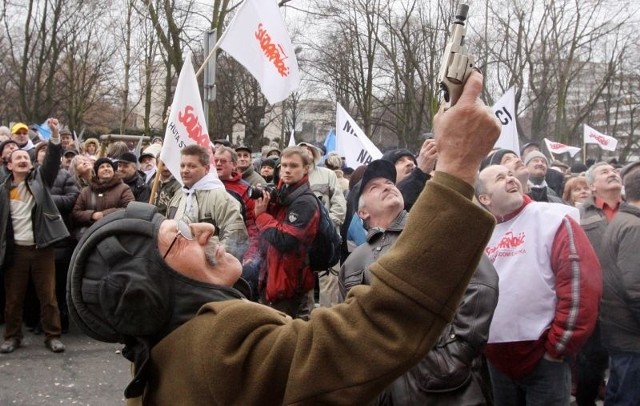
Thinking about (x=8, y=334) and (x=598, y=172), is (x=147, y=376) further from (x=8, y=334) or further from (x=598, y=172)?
(x=8, y=334)

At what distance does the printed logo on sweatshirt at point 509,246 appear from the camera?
144 inches

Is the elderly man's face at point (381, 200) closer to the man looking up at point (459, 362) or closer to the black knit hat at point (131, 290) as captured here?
the man looking up at point (459, 362)

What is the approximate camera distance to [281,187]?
→ 5.32 m

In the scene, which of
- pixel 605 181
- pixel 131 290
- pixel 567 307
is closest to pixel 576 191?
pixel 605 181

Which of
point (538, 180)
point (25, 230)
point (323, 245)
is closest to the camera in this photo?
point (323, 245)

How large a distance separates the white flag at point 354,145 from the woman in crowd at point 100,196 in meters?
3.04

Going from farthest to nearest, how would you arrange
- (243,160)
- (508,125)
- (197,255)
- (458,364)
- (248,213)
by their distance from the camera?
1. (243,160)
2. (508,125)
3. (248,213)
4. (458,364)
5. (197,255)

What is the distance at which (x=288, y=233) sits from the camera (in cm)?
503

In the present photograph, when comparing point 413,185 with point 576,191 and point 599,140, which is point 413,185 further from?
point 599,140

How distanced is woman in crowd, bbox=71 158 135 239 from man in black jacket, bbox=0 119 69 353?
0.49 meters

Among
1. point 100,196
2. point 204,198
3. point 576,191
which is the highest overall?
point 576,191

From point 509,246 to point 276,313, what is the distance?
7.86ft

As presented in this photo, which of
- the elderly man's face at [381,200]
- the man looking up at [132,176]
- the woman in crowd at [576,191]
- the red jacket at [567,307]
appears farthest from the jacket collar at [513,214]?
the man looking up at [132,176]

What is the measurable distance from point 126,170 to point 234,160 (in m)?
1.80
